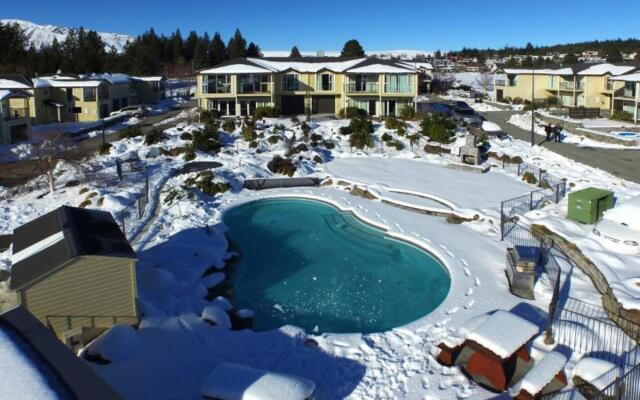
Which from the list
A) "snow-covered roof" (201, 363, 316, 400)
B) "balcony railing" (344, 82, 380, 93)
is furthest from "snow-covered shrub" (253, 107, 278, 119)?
"snow-covered roof" (201, 363, 316, 400)

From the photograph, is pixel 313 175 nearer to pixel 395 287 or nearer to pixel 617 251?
pixel 395 287

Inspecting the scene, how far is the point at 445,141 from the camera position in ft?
137

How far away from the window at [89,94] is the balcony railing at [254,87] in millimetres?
20522

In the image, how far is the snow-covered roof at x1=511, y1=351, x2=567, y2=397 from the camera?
12078 mm

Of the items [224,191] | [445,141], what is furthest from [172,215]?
[445,141]

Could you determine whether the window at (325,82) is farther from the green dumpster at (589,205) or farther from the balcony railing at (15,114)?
the green dumpster at (589,205)

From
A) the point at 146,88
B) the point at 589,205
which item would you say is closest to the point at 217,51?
the point at 146,88

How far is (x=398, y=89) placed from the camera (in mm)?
52562

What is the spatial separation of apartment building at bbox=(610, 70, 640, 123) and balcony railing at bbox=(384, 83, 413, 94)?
2116cm

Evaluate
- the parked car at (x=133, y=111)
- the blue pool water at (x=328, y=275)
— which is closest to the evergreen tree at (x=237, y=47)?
the parked car at (x=133, y=111)

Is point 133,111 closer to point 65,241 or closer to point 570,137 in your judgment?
point 570,137

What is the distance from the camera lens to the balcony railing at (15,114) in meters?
46.7

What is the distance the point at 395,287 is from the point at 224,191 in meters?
14.7

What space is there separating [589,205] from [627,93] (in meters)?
40.0
